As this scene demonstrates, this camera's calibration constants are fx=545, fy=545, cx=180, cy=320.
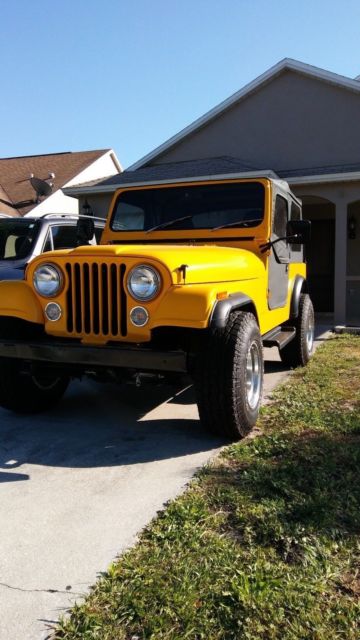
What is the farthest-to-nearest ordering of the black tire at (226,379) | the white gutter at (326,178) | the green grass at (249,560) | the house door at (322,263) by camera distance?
1. the house door at (322,263)
2. the white gutter at (326,178)
3. the black tire at (226,379)
4. the green grass at (249,560)

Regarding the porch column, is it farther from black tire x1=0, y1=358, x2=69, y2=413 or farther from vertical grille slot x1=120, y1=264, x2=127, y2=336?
vertical grille slot x1=120, y1=264, x2=127, y2=336

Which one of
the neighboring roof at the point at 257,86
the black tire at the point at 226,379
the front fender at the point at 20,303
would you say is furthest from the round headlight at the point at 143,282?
the neighboring roof at the point at 257,86

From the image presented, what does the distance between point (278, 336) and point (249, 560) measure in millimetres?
3305

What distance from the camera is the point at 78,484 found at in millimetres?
3236

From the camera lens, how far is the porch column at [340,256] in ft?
33.9

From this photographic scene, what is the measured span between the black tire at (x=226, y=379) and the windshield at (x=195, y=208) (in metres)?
1.41

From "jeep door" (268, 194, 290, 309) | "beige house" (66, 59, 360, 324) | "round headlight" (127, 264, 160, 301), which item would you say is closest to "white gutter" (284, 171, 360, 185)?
"beige house" (66, 59, 360, 324)

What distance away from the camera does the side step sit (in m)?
5.04

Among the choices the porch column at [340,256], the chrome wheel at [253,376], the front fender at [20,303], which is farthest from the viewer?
the porch column at [340,256]

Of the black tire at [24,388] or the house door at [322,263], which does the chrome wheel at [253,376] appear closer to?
the black tire at [24,388]

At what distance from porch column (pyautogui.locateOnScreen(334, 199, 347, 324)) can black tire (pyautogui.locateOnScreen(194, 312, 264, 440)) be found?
276 inches

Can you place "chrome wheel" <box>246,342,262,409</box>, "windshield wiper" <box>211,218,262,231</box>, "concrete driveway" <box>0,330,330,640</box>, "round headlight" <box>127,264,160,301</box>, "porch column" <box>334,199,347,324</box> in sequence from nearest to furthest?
"concrete driveway" <box>0,330,330,640</box>, "round headlight" <box>127,264,160,301</box>, "chrome wheel" <box>246,342,262,409</box>, "windshield wiper" <box>211,218,262,231</box>, "porch column" <box>334,199,347,324</box>

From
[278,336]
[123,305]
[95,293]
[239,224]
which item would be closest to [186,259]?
[123,305]

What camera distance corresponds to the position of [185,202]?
5129 mm
